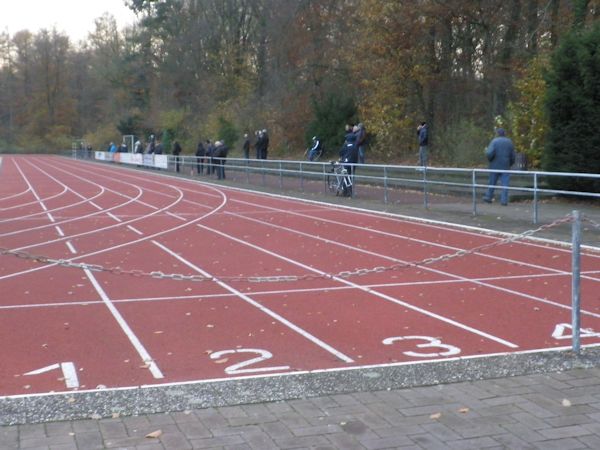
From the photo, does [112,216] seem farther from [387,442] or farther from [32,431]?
[387,442]

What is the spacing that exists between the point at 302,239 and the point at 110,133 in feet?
261

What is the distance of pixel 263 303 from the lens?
9312 mm

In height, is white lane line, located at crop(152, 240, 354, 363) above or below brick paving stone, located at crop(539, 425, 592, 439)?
below

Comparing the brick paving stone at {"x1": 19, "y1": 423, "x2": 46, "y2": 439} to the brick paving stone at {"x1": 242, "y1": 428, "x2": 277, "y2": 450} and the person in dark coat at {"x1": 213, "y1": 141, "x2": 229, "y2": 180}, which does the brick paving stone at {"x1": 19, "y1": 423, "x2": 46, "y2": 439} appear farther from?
the person in dark coat at {"x1": 213, "y1": 141, "x2": 229, "y2": 180}

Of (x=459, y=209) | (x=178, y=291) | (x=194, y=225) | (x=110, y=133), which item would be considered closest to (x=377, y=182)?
(x=459, y=209)

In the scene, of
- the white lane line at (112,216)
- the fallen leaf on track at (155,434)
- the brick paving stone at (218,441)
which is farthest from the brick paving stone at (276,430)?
the white lane line at (112,216)

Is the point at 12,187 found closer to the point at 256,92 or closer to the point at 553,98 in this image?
the point at 553,98

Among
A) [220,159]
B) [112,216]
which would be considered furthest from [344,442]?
[220,159]

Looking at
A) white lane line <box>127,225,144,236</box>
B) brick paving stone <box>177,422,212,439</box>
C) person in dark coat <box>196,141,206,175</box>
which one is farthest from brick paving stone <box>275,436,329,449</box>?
person in dark coat <box>196,141,206,175</box>

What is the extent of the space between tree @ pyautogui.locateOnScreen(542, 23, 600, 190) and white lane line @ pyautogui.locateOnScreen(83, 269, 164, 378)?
42.0 ft

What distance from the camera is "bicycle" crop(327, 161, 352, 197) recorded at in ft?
80.6

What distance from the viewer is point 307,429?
5.16 m

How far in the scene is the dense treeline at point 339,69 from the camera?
1206 inches

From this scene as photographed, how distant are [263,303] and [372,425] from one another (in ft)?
13.7
